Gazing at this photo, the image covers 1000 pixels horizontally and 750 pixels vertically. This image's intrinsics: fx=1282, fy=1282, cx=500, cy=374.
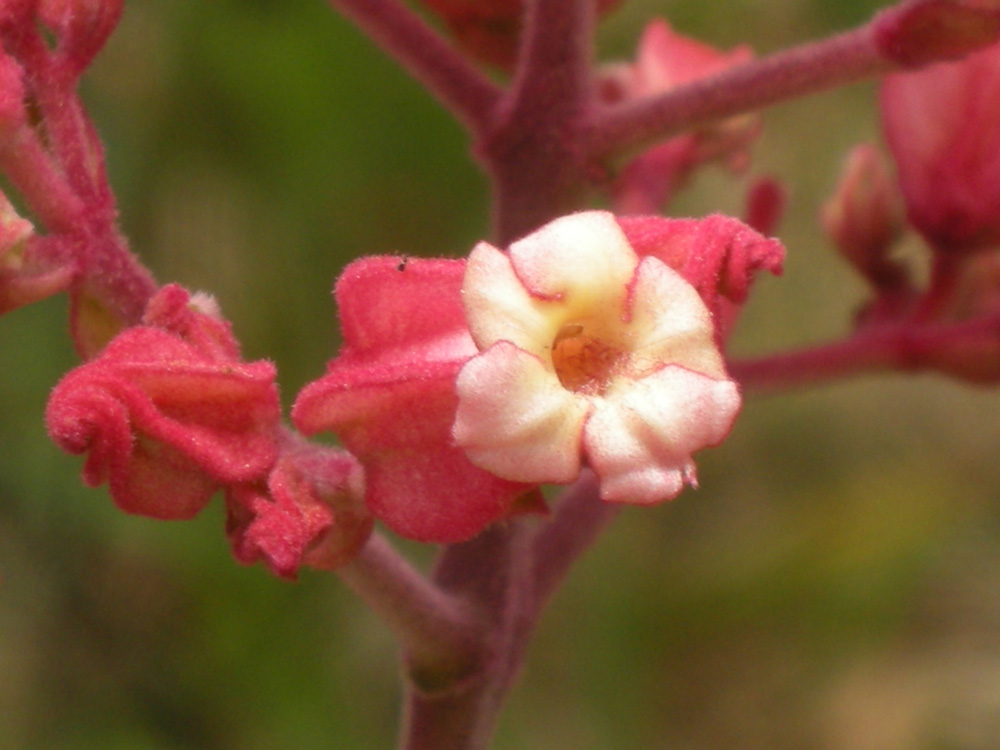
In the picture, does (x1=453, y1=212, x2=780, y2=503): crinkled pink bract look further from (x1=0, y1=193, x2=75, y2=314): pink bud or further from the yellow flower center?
(x1=0, y1=193, x2=75, y2=314): pink bud

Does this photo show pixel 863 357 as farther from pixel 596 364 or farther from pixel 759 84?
pixel 596 364

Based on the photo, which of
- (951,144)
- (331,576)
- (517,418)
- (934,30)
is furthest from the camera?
(331,576)

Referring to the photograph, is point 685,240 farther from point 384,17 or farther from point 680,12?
point 680,12

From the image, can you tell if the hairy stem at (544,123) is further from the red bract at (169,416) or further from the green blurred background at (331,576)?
the green blurred background at (331,576)

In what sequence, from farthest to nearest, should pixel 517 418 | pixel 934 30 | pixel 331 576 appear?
pixel 331 576
pixel 934 30
pixel 517 418

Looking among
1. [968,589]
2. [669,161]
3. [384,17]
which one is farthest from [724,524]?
[384,17]

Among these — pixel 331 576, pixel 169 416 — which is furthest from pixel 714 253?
pixel 331 576

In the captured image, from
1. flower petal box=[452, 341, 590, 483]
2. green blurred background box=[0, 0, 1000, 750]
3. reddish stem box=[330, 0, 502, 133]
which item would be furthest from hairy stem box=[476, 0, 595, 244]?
green blurred background box=[0, 0, 1000, 750]

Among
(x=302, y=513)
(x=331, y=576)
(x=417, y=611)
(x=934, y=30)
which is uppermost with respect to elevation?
(x=934, y=30)
